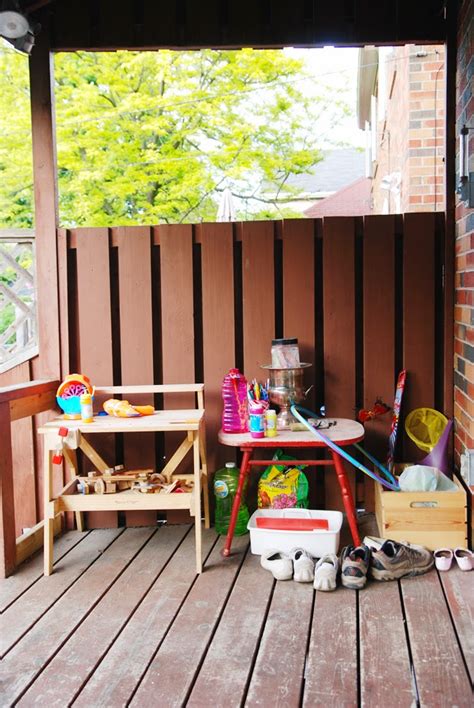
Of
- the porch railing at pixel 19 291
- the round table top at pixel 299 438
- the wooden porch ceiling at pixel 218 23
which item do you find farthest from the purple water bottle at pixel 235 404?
the wooden porch ceiling at pixel 218 23

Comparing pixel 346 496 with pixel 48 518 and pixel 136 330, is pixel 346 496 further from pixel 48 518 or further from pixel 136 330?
pixel 136 330

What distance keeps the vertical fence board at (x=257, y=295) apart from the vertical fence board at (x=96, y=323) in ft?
2.58

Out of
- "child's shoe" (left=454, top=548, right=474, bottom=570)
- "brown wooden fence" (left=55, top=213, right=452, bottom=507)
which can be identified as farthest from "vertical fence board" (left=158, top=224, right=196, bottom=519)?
"child's shoe" (left=454, top=548, right=474, bottom=570)

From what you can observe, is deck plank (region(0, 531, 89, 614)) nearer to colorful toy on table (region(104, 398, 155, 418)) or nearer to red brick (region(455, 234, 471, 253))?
Result: colorful toy on table (region(104, 398, 155, 418))

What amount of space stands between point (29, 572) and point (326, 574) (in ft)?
4.66

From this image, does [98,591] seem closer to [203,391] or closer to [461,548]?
[203,391]

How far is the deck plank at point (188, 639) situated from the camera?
7.34ft

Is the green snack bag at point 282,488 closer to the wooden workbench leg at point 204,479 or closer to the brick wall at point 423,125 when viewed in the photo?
the wooden workbench leg at point 204,479

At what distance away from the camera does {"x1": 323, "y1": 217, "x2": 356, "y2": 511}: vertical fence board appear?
153 inches

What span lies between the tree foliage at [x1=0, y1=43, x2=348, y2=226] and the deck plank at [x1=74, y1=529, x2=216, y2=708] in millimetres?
9167

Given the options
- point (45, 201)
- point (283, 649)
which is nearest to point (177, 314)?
point (45, 201)

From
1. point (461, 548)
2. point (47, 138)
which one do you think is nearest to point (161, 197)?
point (47, 138)

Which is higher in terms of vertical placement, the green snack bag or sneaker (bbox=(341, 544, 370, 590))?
the green snack bag

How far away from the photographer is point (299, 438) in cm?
342
